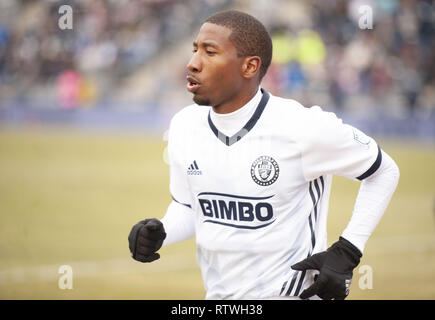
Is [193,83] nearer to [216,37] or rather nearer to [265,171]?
[216,37]

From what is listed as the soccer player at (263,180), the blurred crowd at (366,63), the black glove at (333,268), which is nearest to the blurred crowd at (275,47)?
the blurred crowd at (366,63)

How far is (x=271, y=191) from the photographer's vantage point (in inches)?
155

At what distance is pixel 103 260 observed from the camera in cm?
913

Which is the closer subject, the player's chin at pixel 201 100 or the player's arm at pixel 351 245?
the player's arm at pixel 351 245

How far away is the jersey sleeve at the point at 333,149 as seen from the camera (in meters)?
3.86

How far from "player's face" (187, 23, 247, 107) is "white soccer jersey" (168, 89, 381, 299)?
244 mm

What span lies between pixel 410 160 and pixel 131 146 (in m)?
8.49

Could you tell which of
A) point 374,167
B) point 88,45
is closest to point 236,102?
point 374,167

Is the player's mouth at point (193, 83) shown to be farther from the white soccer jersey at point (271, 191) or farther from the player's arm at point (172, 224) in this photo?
the player's arm at point (172, 224)

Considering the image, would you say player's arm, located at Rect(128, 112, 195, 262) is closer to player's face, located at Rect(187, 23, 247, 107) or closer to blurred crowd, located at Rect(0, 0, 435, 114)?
player's face, located at Rect(187, 23, 247, 107)

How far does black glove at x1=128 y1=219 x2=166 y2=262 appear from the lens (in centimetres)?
407

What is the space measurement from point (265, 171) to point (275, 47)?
20259 mm
